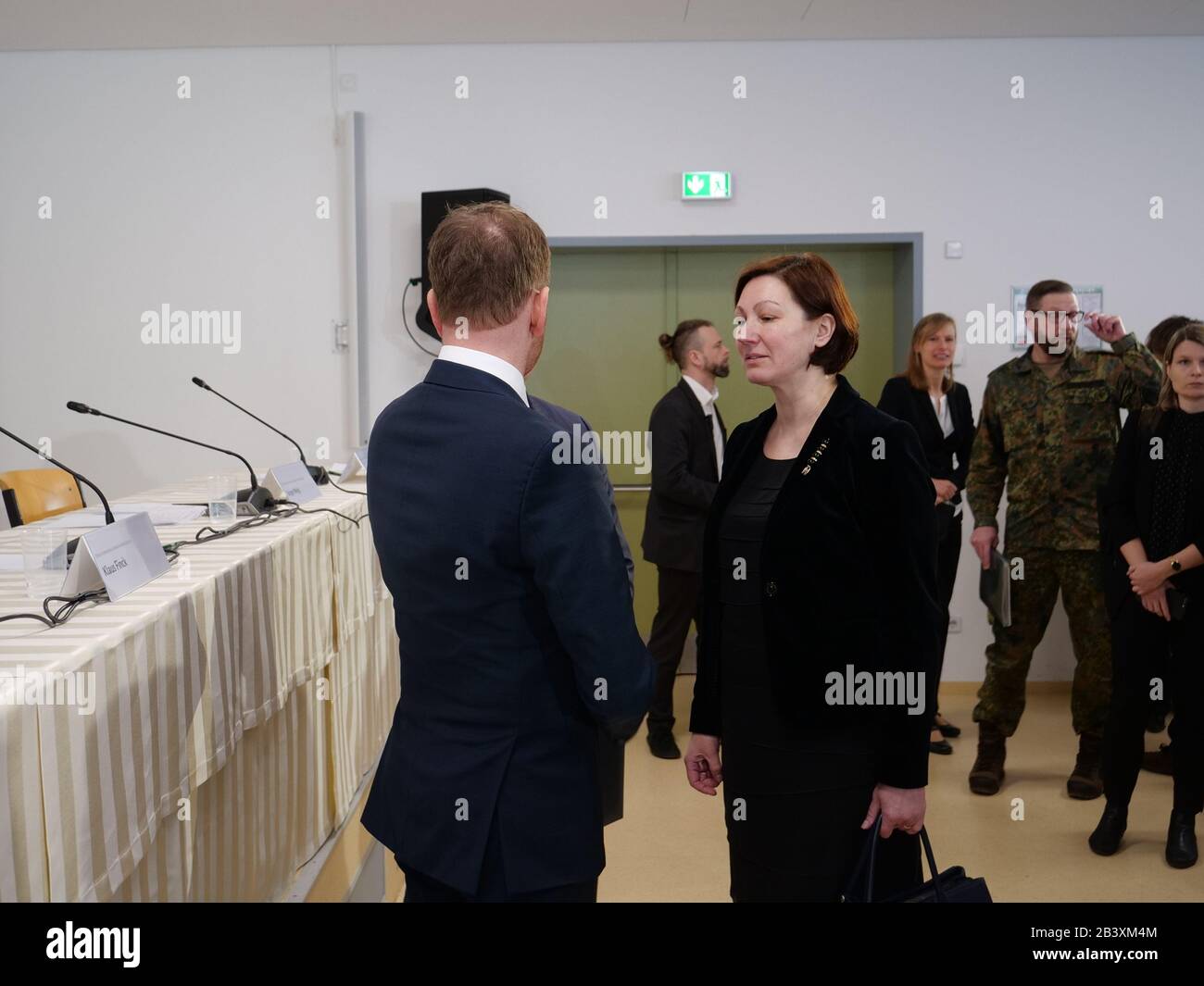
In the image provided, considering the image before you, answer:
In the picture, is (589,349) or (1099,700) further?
(589,349)

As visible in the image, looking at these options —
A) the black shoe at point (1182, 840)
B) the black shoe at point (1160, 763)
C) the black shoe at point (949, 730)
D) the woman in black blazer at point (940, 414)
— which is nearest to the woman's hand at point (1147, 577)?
the black shoe at point (1182, 840)

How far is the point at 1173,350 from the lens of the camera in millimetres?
2822

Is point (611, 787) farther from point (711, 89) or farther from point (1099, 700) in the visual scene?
point (711, 89)

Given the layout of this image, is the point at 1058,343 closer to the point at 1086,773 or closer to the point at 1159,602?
the point at 1159,602

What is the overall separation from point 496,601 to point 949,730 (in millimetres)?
3354

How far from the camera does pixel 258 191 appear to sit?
484 cm

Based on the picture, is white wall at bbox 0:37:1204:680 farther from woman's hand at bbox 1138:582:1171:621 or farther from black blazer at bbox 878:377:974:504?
woman's hand at bbox 1138:582:1171:621

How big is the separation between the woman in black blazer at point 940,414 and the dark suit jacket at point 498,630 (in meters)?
2.72

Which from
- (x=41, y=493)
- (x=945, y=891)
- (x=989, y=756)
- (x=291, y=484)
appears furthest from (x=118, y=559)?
(x=989, y=756)

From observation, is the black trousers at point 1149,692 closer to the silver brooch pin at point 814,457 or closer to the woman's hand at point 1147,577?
the woman's hand at point 1147,577

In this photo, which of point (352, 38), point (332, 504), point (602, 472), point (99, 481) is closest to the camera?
point (602, 472)
